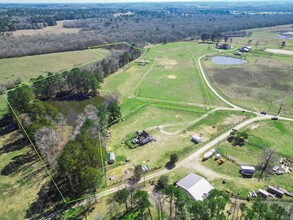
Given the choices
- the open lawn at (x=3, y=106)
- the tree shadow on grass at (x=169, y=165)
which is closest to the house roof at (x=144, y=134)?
the tree shadow on grass at (x=169, y=165)

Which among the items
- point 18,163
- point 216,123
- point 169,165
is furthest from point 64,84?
point 216,123

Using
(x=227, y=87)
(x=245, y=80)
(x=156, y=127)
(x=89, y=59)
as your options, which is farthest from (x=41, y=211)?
(x=89, y=59)

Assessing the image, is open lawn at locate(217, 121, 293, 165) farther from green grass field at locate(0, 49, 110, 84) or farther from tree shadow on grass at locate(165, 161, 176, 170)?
green grass field at locate(0, 49, 110, 84)

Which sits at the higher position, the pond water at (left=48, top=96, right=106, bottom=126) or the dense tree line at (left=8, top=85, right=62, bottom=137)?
the dense tree line at (left=8, top=85, right=62, bottom=137)

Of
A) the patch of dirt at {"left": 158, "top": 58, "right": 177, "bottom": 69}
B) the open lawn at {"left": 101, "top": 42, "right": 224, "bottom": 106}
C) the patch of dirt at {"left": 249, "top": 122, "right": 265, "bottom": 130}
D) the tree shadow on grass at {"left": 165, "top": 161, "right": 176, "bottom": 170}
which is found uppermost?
the tree shadow on grass at {"left": 165, "top": 161, "right": 176, "bottom": 170}

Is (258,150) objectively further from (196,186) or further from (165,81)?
(165,81)

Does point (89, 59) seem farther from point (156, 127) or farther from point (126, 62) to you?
point (156, 127)

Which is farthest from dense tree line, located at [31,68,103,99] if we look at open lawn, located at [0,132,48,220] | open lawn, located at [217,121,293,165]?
open lawn, located at [217,121,293,165]
